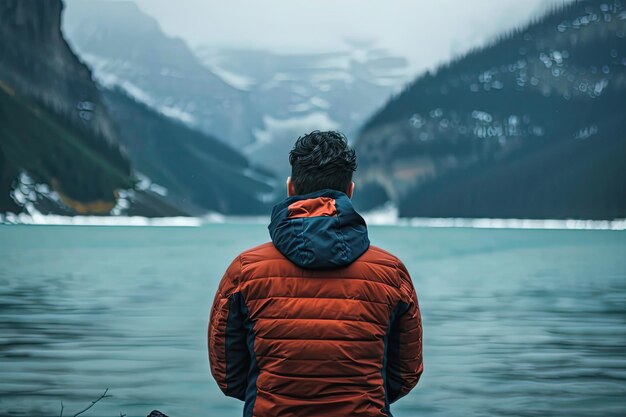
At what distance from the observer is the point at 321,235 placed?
298 centimetres

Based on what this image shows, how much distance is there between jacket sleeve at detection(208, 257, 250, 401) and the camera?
10.1 feet

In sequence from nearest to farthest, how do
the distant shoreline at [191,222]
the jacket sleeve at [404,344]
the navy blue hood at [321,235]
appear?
1. the navy blue hood at [321,235]
2. the jacket sleeve at [404,344]
3. the distant shoreline at [191,222]

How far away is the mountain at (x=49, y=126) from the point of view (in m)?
135

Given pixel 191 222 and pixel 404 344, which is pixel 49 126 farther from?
pixel 404 344

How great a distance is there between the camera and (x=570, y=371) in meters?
10.7

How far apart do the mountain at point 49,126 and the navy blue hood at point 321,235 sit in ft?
427

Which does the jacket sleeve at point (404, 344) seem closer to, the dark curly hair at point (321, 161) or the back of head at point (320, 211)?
the back of head at point (320, 211)

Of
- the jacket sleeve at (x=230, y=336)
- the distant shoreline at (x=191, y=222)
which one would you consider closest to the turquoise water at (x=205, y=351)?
the jacket sleeve at (x=230, y=336)

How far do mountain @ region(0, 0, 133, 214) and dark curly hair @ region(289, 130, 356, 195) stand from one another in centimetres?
13006

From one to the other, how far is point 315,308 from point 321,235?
0.24m

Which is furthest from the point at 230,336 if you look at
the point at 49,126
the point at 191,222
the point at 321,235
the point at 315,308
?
the point at 191,222

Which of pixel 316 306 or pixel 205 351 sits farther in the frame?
pixel 205 351

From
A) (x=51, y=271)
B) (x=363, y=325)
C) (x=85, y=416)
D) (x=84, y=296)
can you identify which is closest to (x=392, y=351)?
(x=363, y=325)

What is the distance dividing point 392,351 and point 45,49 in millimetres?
164331
